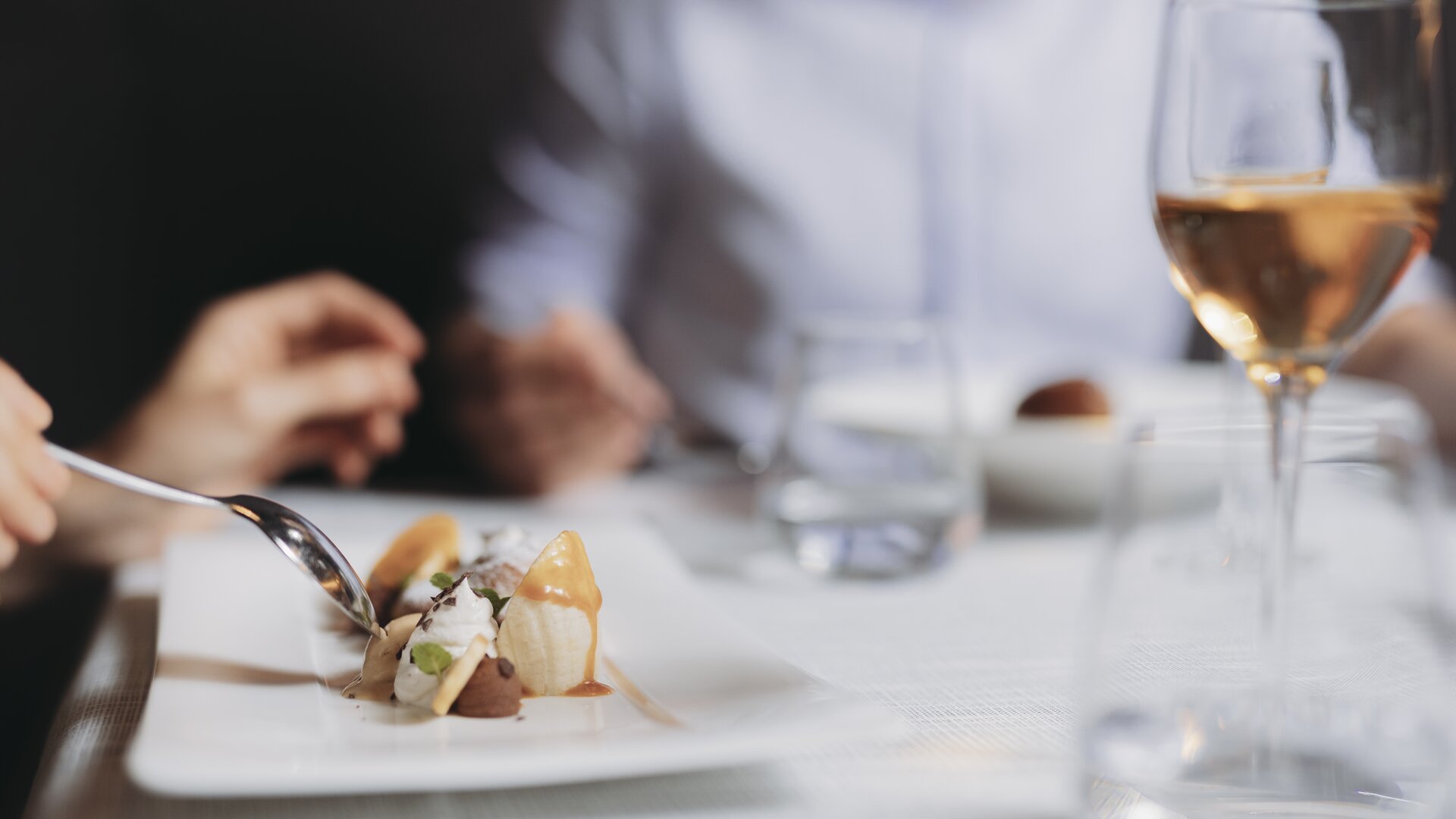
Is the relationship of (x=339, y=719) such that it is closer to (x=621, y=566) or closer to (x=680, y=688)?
(x=680, y=688)

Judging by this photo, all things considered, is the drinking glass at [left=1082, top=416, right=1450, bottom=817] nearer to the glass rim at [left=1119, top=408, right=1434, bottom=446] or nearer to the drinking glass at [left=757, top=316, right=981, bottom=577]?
the glass rim at [left=1119, top=408, right=1434, bottom=446]

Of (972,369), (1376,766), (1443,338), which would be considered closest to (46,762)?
(1376,766)

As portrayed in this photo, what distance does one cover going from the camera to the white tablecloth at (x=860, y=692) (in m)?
0.38

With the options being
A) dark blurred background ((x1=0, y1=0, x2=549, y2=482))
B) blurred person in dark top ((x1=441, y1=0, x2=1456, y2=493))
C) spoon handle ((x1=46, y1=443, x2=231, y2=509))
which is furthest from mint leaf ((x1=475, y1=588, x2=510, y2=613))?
dark blurred background ((x1=0, y1=0, x2=549, y2=482))

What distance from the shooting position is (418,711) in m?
0.43

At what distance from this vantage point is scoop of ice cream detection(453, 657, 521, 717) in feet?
1.38

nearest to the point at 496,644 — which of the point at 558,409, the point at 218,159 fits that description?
the point at 558,409

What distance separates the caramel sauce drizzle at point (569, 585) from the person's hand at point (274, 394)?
1.70ft

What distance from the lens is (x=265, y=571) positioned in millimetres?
619

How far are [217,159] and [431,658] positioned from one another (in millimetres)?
2003

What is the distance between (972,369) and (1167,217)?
3.05 ft

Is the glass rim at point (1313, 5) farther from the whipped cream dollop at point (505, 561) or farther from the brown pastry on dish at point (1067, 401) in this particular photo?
the brown pastry on dish at point (1067, 401)

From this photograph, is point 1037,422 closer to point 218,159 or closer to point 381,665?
point 381,665

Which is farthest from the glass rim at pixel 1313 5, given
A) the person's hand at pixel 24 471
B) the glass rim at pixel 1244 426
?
the person's hand at pixel 24 471
